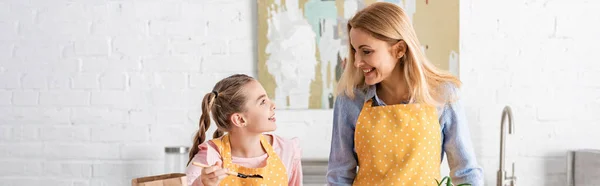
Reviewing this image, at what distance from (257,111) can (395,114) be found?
0.42 meters

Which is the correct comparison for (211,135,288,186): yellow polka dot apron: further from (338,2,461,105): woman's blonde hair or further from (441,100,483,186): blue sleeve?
(441,100,483,186): blue sleeve

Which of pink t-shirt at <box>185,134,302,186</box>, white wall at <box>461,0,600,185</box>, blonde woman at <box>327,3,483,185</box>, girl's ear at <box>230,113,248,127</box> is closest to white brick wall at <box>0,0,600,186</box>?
white wall at <box>461,0,600,185</box>

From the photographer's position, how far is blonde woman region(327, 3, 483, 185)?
199 cm

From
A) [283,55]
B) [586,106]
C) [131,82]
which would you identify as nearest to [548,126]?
[586,106]

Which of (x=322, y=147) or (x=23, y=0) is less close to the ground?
(x=23, y=0)

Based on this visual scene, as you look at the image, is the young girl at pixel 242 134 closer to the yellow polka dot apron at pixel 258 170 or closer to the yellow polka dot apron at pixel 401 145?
the yellow polka dot apron at pixel 258 170

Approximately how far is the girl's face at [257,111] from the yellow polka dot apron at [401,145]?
316 mm

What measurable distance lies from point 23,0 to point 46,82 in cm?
34

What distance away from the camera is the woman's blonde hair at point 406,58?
77.4 inches

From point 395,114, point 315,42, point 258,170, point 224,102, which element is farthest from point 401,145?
point 315,42

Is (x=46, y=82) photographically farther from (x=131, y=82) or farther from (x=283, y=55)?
(x=283, y=55)

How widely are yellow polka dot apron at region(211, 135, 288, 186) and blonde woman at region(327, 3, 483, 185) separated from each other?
0.59 feet

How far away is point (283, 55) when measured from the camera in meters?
2.98

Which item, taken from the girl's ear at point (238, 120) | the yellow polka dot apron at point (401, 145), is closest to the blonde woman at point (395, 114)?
the yellow polka dot apron at point (401, 145)
